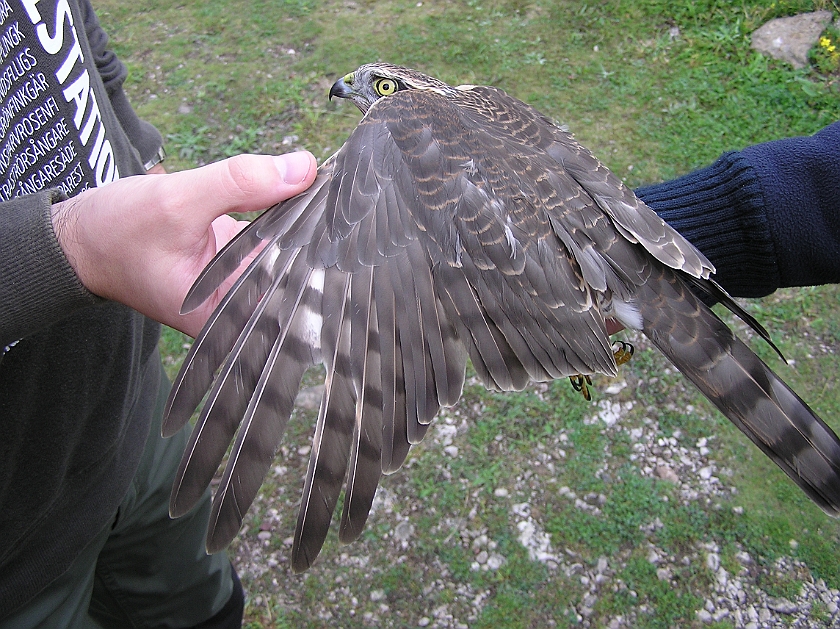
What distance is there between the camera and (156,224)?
2.12 metres

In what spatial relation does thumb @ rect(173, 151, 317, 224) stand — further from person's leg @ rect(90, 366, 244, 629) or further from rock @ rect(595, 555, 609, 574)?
rock @ rect(595, 555, 609, 574)

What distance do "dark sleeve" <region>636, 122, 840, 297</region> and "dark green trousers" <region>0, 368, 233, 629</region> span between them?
2.61 metres

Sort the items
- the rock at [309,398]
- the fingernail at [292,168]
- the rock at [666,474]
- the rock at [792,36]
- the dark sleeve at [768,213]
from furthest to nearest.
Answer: the rock at [792,36], the rock at [309,398], the rock at [666,474], the dark sleeve at [768,213], the fingernail at [292,168]

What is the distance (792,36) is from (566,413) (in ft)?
15.5

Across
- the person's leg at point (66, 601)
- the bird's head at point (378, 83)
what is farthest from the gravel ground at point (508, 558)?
the bird's head at point (378, 83)

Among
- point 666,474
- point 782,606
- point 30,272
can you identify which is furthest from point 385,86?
point 782,606

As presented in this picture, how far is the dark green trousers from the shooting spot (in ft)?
9.71

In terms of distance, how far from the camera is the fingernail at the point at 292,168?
7.52 ft

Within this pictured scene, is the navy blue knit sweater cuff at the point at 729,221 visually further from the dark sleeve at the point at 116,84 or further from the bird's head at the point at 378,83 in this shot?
the dark sleeve at the point at 116,84

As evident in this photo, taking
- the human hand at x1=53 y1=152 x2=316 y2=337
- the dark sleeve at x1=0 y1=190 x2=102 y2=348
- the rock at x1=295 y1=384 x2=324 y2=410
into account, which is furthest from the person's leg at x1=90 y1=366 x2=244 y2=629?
the rock at x1=295 y1=384 x2=324 y2=410

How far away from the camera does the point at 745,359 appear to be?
2.60 m

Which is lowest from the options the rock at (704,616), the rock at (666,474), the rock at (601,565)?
the rock at (704,616)

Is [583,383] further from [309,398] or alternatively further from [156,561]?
[309,398]

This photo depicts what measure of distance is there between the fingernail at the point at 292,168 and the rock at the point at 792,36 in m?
6.13
